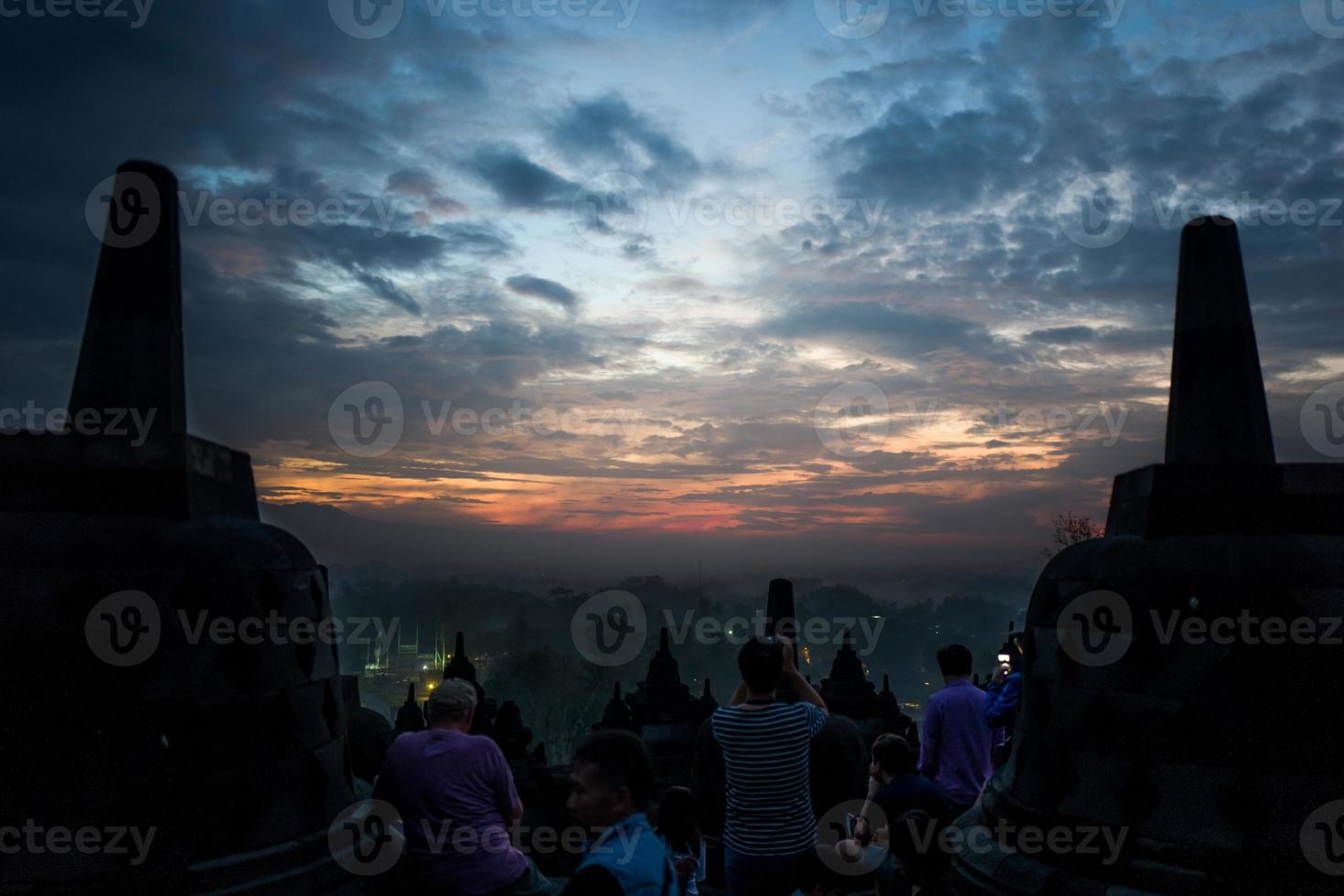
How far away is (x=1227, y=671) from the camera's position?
5766mm

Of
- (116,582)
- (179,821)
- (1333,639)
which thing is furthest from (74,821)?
(1333,639)

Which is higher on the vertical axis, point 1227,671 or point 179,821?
point 1227,671

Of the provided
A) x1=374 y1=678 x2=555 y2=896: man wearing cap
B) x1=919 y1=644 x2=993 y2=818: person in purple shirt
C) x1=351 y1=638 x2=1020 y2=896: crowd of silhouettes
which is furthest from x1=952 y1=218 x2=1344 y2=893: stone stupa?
x1=374 y1=678 x2=555 y2=896: man wearing cap

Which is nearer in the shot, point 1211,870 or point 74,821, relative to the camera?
point 74,821

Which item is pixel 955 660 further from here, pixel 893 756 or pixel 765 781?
pixel 765 781

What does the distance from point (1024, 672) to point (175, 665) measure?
275 inches

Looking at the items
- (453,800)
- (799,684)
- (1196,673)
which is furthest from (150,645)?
(1196,673)

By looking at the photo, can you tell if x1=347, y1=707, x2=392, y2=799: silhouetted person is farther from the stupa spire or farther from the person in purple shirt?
the stupa spire

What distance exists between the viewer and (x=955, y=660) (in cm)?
721

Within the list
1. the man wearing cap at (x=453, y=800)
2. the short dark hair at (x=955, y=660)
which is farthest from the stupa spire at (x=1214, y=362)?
the man wearing cap at (x=453, y=800)

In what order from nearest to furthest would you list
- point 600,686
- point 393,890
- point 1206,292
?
point 393,890, point 1206,292, point 600,686

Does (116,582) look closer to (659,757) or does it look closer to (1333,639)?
(1333,639)

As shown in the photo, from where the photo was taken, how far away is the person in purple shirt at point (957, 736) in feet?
22.8

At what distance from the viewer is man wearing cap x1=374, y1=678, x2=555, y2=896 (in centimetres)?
464
